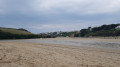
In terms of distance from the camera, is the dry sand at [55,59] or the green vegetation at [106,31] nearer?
the dry sand at [55,59]

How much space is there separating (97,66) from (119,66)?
1.43 metres

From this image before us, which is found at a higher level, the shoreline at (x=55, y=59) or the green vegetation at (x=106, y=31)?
the green vegetation at (x=106, y=31)

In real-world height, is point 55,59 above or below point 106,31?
below

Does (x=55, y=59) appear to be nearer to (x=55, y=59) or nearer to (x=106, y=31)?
(x=55, y=59)

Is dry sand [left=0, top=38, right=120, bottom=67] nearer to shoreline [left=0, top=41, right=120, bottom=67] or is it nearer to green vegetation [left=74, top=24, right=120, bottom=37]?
shoreline [left=0, top=41, right=120, bottom=67]

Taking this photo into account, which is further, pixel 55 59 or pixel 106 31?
pixel 106 31

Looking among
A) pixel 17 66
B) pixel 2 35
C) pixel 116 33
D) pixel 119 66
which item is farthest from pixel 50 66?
pixel 2 35

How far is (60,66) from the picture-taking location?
6.83 m

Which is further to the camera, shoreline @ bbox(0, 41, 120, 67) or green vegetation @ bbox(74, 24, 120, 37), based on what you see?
green vegetation @ bbox(74, 24, 120, 37)

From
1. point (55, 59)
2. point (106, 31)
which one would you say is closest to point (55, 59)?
point (55, 59)

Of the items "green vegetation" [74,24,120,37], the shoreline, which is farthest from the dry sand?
"green vegetation" [74,24,120,37]

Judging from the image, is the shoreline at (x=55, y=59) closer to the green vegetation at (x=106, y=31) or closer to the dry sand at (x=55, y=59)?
the dry sand at (x=55, y=59)

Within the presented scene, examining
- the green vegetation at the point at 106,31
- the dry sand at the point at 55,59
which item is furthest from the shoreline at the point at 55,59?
the green vegetation at the point at 106,31

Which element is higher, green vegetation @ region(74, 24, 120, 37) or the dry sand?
green vegetation @ region(74, 24, 120, 37)
